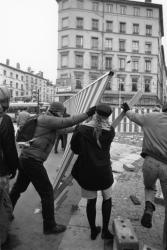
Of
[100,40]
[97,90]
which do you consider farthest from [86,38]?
[97,90]

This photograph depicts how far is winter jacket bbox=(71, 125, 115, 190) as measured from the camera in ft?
10.7

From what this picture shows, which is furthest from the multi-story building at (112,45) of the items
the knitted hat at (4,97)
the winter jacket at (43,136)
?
the knitted hat at (4,97)

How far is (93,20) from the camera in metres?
48.7

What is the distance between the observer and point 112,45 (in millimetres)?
49438

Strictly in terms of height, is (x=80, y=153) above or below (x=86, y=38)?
below

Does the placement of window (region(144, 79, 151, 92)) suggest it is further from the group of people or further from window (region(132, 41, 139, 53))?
the group of people

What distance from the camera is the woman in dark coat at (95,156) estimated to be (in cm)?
327

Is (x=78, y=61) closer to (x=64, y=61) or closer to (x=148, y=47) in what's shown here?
(x=64, y=61)

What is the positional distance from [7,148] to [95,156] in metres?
1.05

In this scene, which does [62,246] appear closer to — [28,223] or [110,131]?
[28,223]

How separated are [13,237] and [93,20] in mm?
49590

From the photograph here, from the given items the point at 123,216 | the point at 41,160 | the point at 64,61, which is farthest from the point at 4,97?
the point at 64,61

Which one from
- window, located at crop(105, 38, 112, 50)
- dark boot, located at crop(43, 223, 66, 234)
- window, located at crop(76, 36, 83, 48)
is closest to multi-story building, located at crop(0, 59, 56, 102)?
window, located at crop(76, 36, 83, 48)

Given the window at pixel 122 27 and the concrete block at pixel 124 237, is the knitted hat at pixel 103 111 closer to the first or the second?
the concrete block at pixel 124 237
